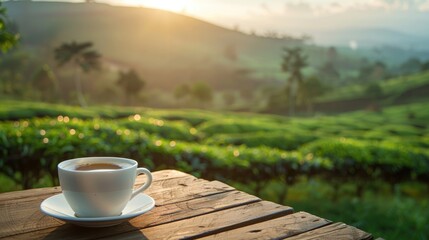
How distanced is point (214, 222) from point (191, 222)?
0.05 metres

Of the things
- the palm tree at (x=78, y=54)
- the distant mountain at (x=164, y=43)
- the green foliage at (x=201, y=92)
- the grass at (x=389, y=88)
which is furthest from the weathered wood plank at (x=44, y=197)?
the distant mountain at (x=164, y=43)

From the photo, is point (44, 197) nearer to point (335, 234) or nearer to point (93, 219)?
point (93, 219)

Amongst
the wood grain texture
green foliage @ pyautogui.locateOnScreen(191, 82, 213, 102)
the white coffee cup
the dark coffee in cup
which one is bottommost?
green foliage @ pyautogui.locateOnScreen(191, 82, 213, 102)

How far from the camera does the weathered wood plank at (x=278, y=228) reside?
3.47ft

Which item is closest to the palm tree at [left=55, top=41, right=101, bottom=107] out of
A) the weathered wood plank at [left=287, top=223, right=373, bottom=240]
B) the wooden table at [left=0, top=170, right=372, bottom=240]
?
the wooden table at [left=0, top=170, right=372, bottom=240]

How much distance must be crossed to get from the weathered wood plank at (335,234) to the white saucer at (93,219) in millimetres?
367

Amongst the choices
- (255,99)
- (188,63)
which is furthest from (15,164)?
(188,63)

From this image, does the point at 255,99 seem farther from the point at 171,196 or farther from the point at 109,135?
the point at 171,196

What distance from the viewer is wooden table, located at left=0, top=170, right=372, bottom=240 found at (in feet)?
3.47

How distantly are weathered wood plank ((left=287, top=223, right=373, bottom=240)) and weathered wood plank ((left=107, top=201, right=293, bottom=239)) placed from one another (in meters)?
0.13

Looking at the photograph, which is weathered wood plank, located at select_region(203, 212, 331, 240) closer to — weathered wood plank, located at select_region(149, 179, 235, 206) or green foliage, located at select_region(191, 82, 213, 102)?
weathered wood plank, located at select_region(149, 179, 235, 206)

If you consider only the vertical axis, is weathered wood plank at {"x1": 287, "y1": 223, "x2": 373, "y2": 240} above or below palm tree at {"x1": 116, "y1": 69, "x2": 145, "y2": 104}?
above

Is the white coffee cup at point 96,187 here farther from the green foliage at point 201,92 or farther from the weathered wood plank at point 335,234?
the green foliage at point 201,92

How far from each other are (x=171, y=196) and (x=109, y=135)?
8.36 ft
